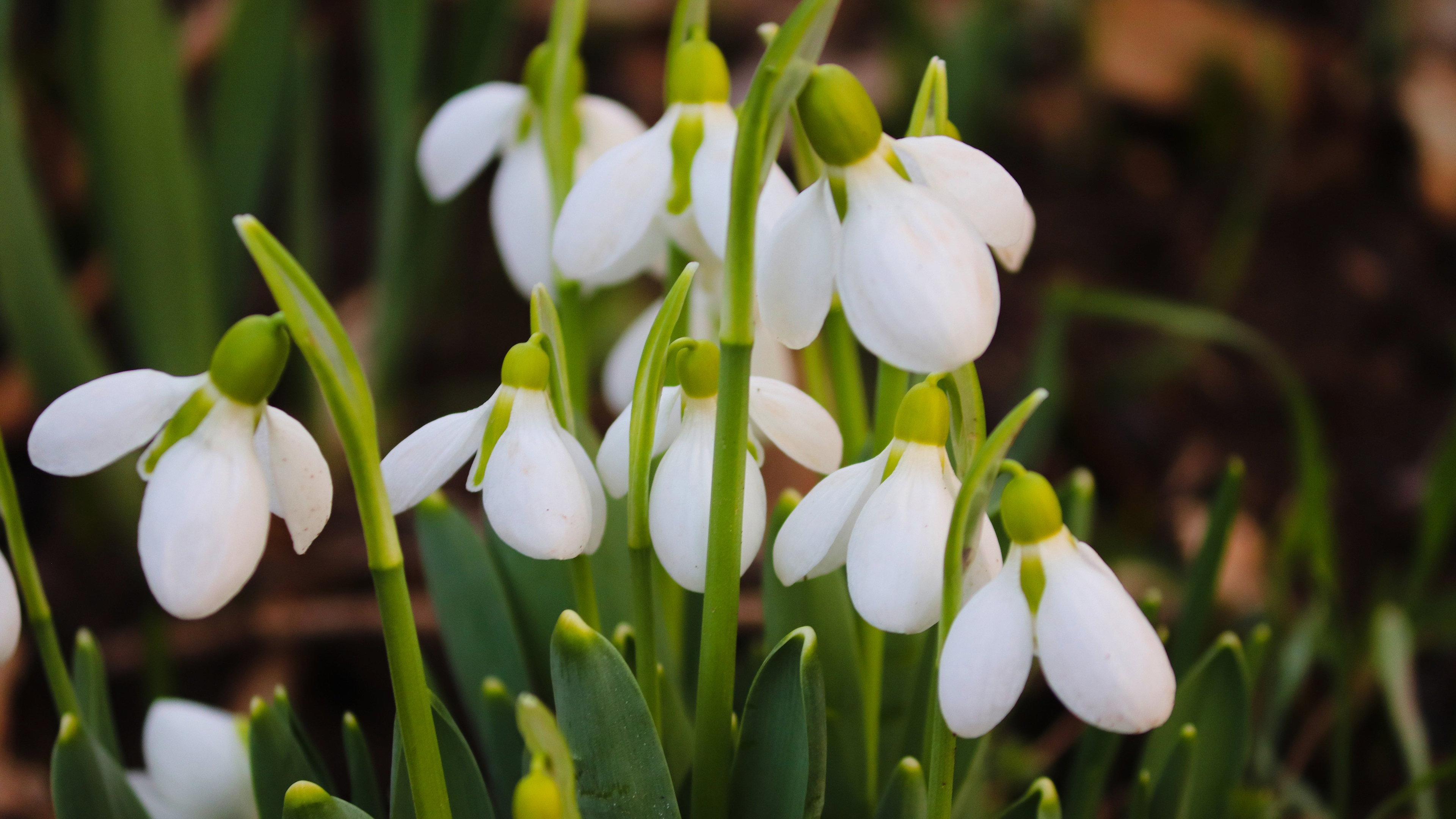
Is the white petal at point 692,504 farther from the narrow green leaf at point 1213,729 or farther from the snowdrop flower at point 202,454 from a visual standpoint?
the narrow green leaf at point 1213,729

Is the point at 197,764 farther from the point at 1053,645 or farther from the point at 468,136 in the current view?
the point at 1053,645

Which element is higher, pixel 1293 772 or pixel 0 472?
pixel 0 472

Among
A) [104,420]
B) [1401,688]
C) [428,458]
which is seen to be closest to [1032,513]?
[428,458]

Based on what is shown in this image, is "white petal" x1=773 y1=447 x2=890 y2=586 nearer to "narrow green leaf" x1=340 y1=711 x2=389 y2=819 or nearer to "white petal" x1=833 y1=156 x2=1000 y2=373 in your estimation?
"white petal" x1=833 y1=156 x2=1000 y2=373

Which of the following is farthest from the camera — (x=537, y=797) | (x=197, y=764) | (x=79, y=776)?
(x=197, y=764)

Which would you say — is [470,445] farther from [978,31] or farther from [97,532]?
[978,31]

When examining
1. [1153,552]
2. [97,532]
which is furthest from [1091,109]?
[97,532]

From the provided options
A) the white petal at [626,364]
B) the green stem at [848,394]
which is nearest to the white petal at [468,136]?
the white petal at [626,364]
